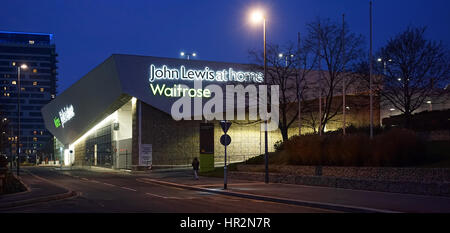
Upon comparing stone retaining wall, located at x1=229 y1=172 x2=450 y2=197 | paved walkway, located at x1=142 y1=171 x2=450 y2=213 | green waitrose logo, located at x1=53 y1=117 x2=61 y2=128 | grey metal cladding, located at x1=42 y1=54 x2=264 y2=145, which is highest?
grey metal cladding, located at x1=42 y1=54 x2=264 y2=145

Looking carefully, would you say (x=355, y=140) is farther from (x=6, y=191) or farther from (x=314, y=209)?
(x=6, y=191)

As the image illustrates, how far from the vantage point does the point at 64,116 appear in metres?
82.4

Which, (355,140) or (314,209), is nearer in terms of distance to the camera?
Answer: (314,209)

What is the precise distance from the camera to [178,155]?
52.8 m

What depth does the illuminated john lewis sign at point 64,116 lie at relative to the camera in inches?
3012

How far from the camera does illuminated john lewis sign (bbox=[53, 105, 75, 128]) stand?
76.5 meters

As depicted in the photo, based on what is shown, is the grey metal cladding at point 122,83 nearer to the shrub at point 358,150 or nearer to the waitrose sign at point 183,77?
the waitrose sign at point 183,77

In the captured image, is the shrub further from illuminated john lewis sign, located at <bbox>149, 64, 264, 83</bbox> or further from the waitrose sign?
the waitrose sign

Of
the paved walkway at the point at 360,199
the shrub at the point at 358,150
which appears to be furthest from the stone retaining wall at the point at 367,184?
the shrub at the point at 358,150

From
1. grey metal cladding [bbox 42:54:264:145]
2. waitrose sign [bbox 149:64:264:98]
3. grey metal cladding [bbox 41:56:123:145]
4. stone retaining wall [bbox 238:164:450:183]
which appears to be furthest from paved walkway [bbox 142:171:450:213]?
grey metal cladding [bbox 41:56:123:145]
